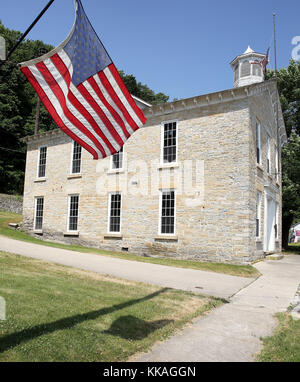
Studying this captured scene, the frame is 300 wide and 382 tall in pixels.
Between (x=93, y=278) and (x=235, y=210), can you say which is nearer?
(x=93, y=278)

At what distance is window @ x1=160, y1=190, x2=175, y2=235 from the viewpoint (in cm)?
1628

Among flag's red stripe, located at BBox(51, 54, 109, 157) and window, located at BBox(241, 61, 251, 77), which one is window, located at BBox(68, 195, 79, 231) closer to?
window, located at BBox(241, 61, 251, 77)

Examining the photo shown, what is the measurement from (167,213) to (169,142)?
3676 millimetres

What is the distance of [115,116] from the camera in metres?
5.84

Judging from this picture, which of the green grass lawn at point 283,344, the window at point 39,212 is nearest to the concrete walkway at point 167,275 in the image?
the green grass lawn at point 283,344

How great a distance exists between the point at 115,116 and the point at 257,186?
1171 centimetres

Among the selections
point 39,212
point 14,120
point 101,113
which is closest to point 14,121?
point 14,120

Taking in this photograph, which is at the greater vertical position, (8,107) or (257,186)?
(8,107)

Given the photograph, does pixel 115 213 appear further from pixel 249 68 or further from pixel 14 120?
pixel 14 120

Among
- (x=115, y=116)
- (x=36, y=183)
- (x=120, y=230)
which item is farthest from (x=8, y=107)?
(x=115, y=116)

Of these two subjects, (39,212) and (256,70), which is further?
(39,212)

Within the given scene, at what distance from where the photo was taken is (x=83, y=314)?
18.0 ft

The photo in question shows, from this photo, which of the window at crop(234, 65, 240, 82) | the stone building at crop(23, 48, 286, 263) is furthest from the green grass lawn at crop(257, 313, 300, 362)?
the window at crop(234, 65, 240, 82)
